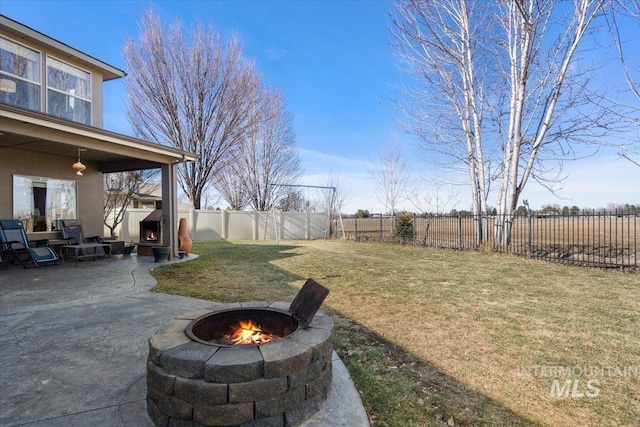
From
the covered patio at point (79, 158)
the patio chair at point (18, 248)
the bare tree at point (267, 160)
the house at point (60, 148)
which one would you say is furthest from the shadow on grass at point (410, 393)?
the bare tree at point (267, 160)

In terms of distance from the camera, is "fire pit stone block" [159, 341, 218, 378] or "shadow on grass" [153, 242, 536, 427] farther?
"shadow on grass" [153, 242, 536, 427]

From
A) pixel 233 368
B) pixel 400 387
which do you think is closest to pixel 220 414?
pixel 233 368

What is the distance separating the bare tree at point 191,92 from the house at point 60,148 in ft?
22.0

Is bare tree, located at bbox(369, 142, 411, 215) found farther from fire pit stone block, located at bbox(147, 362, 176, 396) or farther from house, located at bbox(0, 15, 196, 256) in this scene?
fire pit stone block, located at bbox(147, 362, 176, 396)

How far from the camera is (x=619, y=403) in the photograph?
2217 mm

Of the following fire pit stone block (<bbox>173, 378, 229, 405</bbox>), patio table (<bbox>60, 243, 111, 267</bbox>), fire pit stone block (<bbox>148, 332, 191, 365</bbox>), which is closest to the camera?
fire pit stone block (<bbox>173, 378, 229, 405</bbox>)

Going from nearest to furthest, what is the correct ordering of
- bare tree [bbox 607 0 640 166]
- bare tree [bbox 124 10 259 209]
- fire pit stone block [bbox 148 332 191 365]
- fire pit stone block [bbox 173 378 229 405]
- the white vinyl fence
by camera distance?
fire pit stone block [bbox 173 378 229 405] → fire pit stone block [bbox 148 332 191 365] → bare tree [bbox 607 0 640 166] → the white vinyl fence → bare tree [bbox 124 10 259 209]

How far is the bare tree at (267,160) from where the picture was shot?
1912 cm

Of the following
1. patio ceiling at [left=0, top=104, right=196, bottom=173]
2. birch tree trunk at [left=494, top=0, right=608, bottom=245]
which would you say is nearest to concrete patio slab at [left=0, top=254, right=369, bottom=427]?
patio ceiling at [left=0, top=104, right=196, bottom=173]

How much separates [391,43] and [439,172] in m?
5.35

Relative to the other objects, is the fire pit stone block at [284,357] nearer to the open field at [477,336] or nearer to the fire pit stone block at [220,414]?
the fire pit stone block at [220,414]

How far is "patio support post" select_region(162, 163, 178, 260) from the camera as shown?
7973 millimetres

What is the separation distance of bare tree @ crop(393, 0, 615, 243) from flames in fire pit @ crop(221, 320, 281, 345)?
991cm

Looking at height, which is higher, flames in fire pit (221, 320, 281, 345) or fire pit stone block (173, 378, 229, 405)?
flames in fire pit (221, 320, 281, 345)
